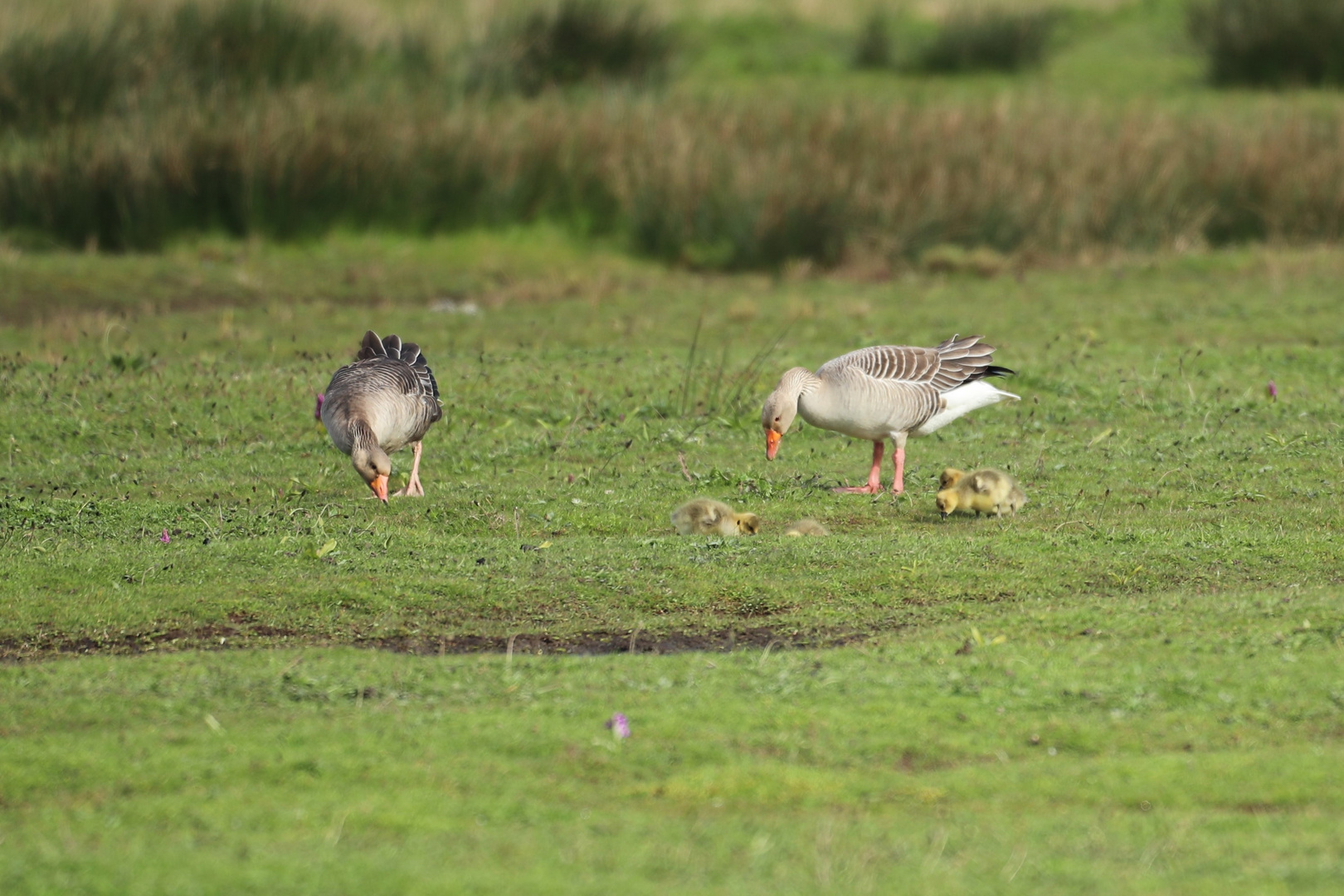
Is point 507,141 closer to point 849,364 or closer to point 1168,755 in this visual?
point 849,364

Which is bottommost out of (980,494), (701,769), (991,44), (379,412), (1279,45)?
(701,769)

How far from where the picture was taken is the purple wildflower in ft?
18.0

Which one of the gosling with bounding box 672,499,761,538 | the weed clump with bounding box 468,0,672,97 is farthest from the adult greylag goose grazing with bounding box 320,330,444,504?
the weed clump with bounding box 468,0,672,97

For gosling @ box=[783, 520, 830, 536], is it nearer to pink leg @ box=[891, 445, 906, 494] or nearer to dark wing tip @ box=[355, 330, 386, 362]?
pink leg @ box=[891, 445, 906, 494]

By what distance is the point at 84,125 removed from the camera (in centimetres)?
2034

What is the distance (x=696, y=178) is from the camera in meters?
20.5

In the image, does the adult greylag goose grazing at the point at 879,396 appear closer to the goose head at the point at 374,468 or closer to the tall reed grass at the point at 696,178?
the goose head at the point at 374,468

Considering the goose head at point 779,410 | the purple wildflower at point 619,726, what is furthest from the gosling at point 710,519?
the purple wildflower at point 619,726

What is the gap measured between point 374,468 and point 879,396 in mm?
3199

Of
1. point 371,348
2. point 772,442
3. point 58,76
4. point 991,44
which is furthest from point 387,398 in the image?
point 991,44

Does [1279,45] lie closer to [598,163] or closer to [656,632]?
[598,163]

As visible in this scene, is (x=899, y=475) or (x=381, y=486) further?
(x=899, y=475)

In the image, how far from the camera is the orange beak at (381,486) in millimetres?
9219

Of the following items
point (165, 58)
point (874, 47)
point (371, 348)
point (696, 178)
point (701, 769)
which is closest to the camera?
point (701, 769)
